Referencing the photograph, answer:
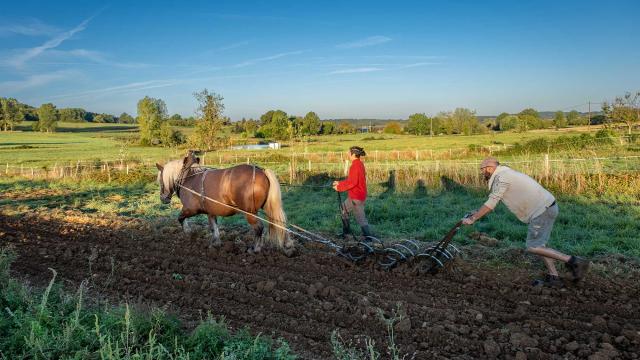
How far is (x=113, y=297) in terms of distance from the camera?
611 centimetres

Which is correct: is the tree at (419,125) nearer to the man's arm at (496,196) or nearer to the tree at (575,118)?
the tree at (575,118)

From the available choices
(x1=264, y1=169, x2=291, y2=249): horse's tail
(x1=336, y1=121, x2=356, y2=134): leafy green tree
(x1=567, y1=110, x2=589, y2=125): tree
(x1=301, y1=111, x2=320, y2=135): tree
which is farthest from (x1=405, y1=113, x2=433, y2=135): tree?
(x1=264, y1=169, x2=291, y2=249): horse's tail

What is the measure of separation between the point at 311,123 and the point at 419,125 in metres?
20.4

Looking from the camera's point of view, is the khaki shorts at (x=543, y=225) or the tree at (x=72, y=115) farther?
the tree at (x=72, y=115)

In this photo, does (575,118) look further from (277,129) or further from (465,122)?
(277,129)

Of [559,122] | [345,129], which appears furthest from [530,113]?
[345,129]

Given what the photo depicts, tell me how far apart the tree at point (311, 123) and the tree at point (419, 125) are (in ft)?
58.1

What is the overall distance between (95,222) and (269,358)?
28.1ft

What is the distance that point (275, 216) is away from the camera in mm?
7961

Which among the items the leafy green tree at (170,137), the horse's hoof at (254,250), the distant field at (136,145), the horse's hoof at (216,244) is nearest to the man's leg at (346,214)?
the horse's hoof at (254,250)

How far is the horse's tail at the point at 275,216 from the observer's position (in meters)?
7.94

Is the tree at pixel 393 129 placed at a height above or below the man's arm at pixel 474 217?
above

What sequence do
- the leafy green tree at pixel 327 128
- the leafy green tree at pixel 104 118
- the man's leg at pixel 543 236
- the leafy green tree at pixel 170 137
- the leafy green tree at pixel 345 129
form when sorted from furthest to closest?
the leafy green tree at pixel 104 118 < the leafy green tree at pixel 345 129 < the leafy green tree at pixel 327 128 < the leafy green tree at pixel 170 137 < the man's leg at pixel 543 236

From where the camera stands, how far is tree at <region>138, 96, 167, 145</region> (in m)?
73.7
